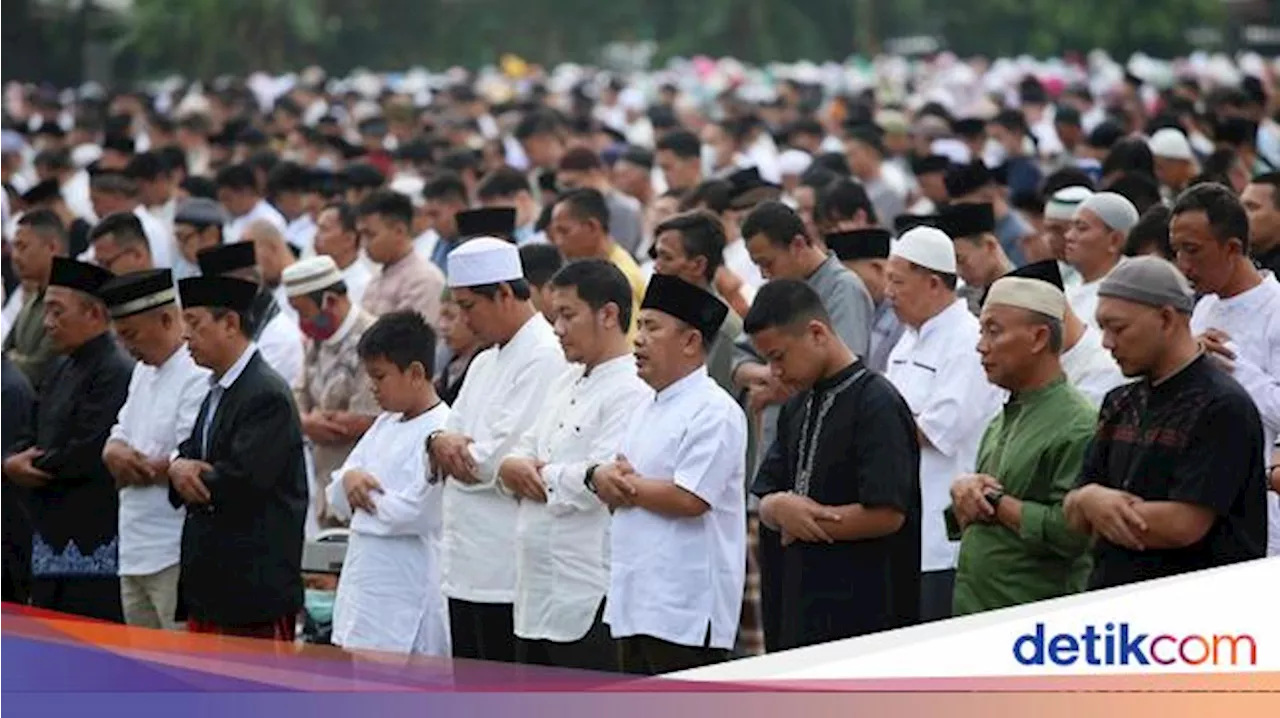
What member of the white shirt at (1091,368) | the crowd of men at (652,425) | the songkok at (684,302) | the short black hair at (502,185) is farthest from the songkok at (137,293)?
the short black hair at (502,185)

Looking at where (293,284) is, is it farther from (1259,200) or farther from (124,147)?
(124,147)

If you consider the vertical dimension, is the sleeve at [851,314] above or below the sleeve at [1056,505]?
above

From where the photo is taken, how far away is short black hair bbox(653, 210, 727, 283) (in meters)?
11.4

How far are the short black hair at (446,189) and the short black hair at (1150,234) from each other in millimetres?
5973

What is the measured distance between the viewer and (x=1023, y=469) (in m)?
8.45

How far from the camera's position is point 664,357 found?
9.00m

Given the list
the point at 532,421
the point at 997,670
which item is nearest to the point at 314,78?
the point at 532,421

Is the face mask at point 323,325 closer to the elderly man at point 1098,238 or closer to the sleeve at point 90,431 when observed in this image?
the sleeve at point 90,431

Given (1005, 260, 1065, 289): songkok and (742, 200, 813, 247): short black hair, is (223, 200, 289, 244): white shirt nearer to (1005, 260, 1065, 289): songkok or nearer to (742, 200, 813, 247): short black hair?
(742, 200, 813, 247): short black hair

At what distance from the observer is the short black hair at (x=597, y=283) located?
9.51 meters

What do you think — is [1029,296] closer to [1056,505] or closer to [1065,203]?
[1056,505]

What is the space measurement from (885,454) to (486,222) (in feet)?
17.7

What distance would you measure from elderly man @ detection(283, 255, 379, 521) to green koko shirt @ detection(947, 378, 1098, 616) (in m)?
3.98

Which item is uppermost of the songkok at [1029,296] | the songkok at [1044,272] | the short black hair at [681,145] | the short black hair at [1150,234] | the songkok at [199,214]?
the short black hair at [681,145]
